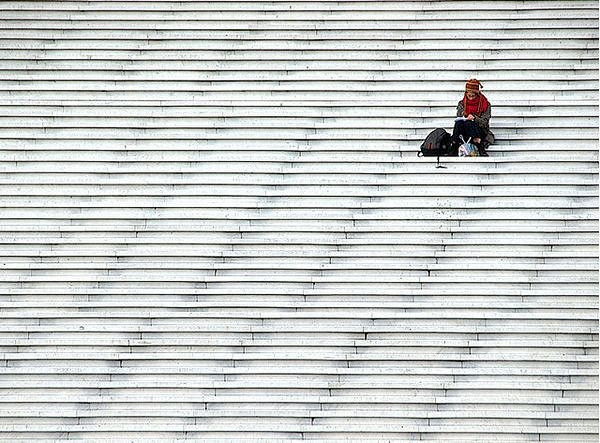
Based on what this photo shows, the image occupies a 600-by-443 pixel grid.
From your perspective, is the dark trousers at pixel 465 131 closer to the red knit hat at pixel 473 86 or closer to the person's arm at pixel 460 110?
the person's arm at pixel 460 110

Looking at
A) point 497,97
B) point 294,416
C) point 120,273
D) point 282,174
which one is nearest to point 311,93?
point 282,174

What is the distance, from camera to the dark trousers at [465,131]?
31.6 ft

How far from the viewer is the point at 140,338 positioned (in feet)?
29.3

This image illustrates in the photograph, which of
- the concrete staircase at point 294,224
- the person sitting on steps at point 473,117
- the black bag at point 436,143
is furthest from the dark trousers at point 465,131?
the concrete staircase at point 294,224

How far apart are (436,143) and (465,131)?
32 cm

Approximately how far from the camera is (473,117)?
31.6 ft

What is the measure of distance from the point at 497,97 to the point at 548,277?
83.2 inches

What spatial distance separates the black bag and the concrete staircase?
0.43 ft

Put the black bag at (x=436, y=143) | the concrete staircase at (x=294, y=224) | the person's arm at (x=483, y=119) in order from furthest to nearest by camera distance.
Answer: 1. the person's arm at (x=483, y=119)
2. the black bag at (x=436, y=143)
3. the concrete staircase at (x=294, y=224)

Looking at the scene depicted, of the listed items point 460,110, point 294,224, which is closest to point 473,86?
point 460,110

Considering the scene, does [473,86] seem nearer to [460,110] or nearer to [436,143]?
[460,110]

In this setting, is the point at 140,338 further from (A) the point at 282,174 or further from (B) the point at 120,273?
(A) the point at 282,174

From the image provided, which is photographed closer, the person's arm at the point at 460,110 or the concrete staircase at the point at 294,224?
the concrete staircase at the point at 294,224

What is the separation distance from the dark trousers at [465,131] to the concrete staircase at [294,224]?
0.73 feet
